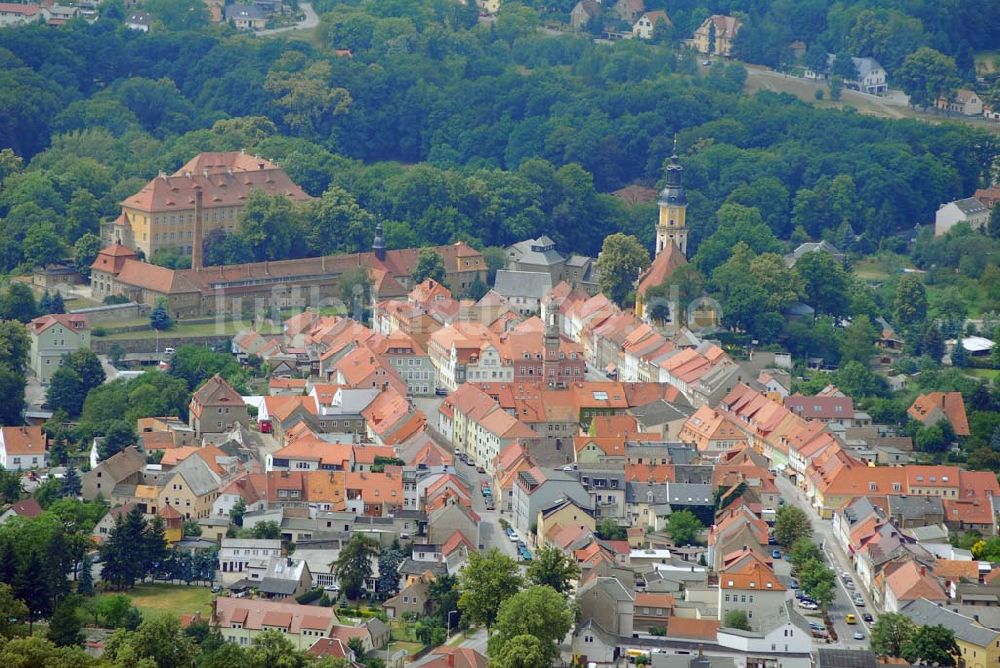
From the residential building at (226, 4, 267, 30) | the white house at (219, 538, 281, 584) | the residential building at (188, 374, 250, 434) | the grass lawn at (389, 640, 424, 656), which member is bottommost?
the residential building at (226, 4, 267, 30)

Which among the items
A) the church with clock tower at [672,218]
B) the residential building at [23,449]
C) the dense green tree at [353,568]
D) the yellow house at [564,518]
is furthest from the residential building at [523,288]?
the dense green tree at [353,568]

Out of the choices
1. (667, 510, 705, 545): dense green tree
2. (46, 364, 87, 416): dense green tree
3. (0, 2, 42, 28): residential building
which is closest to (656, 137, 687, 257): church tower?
(46, 364, 87, 416): dense green tree

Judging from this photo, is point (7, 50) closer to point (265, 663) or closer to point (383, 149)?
point (383, 149)

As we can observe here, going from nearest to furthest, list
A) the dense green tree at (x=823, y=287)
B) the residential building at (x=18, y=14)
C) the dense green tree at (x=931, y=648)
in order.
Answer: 1. the dense green tree at (x=931, y=648)
2. the dense green tree at (x=823, y=287)
3. the residential building at (x=18, y=14)

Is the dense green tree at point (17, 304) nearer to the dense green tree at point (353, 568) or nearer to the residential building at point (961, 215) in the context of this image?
the dense green tree at point (353, 568)

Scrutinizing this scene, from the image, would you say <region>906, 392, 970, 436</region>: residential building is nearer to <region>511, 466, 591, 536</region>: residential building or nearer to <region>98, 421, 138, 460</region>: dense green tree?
<region>511, 466, 591, 536</region>: residential building

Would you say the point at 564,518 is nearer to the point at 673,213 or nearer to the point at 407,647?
the point at 407,647

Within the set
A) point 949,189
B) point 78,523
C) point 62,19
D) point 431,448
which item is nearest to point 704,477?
point 431,448
